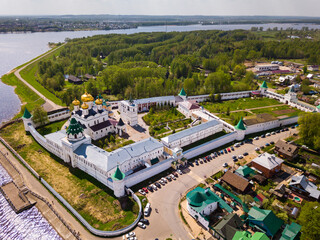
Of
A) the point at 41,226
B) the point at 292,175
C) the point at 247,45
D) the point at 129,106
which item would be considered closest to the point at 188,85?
the point at 129,106

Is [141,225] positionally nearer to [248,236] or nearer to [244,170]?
[248,236]

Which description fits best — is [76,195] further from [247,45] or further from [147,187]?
[247,45]

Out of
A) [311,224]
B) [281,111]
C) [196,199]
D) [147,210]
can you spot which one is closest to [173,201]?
[196,199]

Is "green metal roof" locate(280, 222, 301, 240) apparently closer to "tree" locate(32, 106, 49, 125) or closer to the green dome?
the green dome

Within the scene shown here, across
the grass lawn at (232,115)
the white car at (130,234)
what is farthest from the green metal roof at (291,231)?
the grass lawn at (232,115)

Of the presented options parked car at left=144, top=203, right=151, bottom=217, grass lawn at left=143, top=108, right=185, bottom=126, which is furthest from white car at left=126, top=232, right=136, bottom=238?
grass lawn at left=143, top=108, right=185, bottom=126

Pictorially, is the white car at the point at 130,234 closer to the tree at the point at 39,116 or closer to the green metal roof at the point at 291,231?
the green metal roof at the point at 291,231
